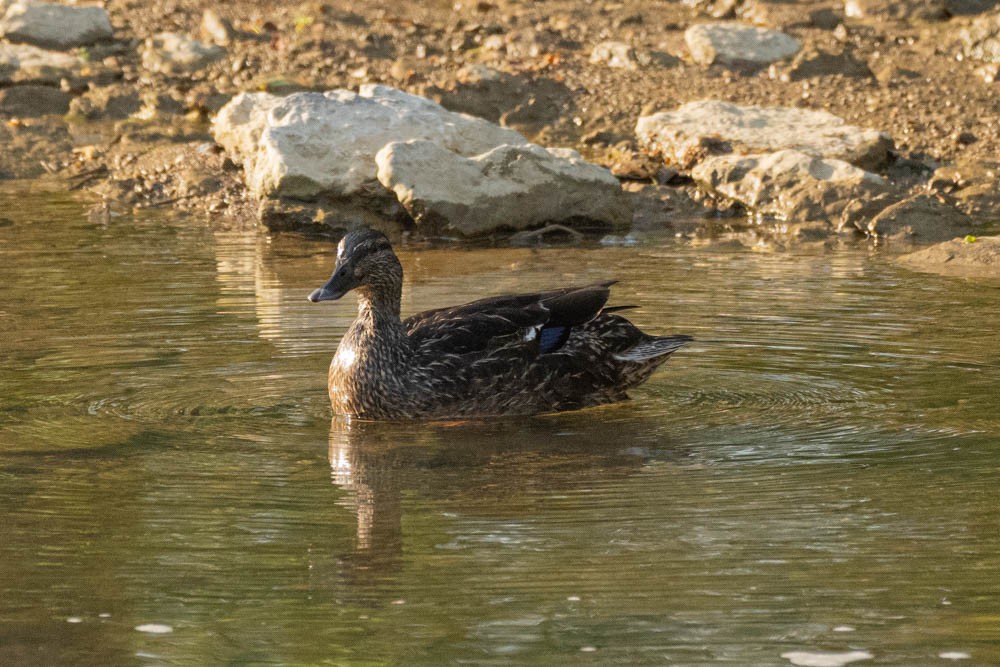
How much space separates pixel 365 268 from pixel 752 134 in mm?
7567

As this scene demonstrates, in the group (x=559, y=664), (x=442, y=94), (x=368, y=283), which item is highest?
(x=442, y=94)

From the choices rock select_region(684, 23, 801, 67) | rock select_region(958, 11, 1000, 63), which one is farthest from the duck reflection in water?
rock select_region(958, 11, 1000, 63)

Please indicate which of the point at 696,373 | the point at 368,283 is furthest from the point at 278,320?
the point at 696,373

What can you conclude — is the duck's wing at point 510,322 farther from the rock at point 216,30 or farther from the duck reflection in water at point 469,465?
the rock at point 216,30

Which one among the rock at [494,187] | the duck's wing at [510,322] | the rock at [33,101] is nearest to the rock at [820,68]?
the rock at [494,187]

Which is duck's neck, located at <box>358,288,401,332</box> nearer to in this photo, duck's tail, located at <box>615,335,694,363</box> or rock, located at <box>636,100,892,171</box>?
duck's tail, located at <box>615,335,694,363</box>

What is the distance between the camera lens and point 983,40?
1784 cm

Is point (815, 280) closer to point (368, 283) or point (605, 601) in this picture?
point (368, 283)

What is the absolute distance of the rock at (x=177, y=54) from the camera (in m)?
19.4

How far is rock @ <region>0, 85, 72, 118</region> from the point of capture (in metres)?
18.5

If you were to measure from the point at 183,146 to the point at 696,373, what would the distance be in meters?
8.65

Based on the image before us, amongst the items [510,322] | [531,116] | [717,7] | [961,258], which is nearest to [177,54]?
[531,116]

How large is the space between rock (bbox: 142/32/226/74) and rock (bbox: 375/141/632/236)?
6284 mm

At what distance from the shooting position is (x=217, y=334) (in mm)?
10164
